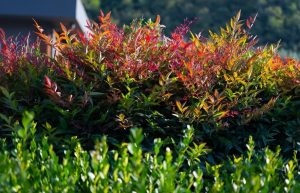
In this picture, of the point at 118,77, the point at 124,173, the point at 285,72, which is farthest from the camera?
the point at 285,72

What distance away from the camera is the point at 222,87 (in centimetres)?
459

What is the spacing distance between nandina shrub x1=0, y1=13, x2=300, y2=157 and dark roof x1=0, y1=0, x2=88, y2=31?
7.15 meters

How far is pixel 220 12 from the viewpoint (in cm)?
4197

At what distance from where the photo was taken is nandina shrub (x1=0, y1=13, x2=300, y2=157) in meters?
4.31

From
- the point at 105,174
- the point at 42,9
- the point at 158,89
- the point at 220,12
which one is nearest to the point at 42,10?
the point at 42,9

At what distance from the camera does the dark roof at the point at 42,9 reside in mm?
11734

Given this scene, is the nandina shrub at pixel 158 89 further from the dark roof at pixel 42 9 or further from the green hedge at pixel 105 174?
the dark roof at pixel 42 9

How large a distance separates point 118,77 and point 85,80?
23cm

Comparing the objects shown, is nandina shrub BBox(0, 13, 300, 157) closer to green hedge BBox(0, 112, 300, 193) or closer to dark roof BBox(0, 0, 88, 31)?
green hedge BBox(0, 112, 300, 193)

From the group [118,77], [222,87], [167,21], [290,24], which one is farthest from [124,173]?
[290,24]

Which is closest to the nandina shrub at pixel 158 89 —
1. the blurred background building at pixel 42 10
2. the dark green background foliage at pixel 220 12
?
the blurred background building at pixel 42 10

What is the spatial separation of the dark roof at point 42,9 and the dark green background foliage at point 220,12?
2790cm

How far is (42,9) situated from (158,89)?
26.0 ft

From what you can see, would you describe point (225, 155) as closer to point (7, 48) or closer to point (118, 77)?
point (118, 77)
